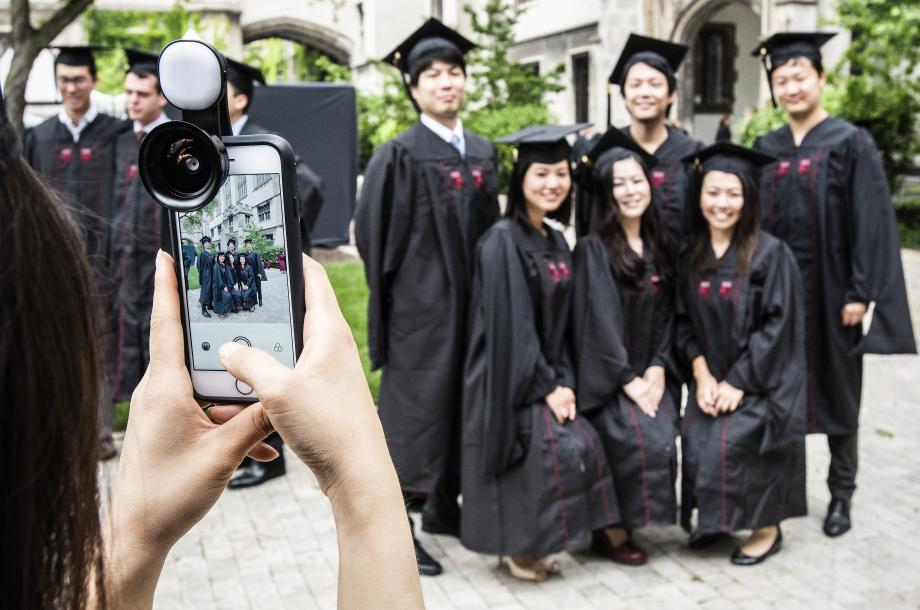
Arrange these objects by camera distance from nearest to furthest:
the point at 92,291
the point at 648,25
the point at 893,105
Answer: the point at 92,291 < the point at 893,105 < the point at 648,25

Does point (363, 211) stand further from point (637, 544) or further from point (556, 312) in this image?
point (637, 544)

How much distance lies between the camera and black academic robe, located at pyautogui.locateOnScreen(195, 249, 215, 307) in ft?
4.29

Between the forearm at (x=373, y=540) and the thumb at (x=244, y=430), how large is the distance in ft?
0.49

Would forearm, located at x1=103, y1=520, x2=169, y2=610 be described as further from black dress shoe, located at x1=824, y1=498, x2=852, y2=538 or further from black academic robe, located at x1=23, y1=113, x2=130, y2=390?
black academic robe, located at x1=23, y1=113, x2=130, y2=390

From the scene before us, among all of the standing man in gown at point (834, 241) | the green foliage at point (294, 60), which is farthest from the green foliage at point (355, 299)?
the green foliage at point (294, 60)

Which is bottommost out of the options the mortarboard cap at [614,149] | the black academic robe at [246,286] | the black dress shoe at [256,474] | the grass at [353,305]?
the black dress shoe at [256,474]

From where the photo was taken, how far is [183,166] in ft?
4.09

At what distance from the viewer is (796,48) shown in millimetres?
5016

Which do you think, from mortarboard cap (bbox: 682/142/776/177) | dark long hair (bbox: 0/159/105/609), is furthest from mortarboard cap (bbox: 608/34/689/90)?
dark long hair (bbox: 0/159/105/609)

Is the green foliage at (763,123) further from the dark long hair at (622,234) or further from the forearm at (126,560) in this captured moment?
the forearm at (126,560)

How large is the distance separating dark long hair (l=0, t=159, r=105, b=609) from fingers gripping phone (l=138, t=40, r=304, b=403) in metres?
0.39

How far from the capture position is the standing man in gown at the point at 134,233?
18.5 ft

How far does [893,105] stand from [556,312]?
11.6 meters

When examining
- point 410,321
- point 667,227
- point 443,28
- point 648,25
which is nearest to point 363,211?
point 410,321
